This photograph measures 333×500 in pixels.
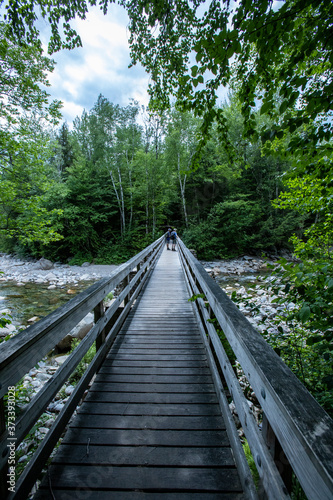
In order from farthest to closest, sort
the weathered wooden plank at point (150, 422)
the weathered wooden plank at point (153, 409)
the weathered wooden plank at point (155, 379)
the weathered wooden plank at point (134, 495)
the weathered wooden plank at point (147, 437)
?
the weathered wooden plank at point (155, 379) → the weathered wooden plank at point (153, 409) → the weathered wooden plank at point (150, 422) → the weathered wooden plank at point (147, 437) → the weathered wooden plank at point (134, 495)

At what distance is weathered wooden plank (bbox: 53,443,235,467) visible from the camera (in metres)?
1.48

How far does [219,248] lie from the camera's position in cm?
2155

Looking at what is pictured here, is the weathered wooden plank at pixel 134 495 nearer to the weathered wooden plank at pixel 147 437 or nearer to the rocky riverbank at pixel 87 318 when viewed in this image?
the weathered wooden plank at pixel 147 437

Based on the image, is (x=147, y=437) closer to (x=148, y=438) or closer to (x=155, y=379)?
(x=148, y=438)

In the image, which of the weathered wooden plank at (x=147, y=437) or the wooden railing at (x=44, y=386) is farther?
the weathered wooden plank at (x=147, y=437)

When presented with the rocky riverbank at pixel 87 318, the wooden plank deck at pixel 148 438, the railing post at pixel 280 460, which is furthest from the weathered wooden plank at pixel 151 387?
the railing post at pixel 280 460

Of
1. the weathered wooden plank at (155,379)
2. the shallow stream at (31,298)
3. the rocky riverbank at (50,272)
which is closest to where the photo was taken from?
the weathered wooden plank at (155,379)

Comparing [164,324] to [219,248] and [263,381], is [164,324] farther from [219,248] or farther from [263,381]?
[219,248]

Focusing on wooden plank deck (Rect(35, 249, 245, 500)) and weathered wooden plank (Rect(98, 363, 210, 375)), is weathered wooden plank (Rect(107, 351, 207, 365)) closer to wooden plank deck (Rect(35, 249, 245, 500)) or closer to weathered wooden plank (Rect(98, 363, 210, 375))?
wooden plank deck (Rect(35, 249, 245, 500))

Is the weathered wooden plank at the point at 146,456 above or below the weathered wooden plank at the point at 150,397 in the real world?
above

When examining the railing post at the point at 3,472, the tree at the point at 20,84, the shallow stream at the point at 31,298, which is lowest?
the shallow stream at the point at 31,298

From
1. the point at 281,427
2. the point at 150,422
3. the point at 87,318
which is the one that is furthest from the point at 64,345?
the point at 281,427

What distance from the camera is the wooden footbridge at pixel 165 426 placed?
78 centimetres

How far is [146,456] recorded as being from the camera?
1.53m
